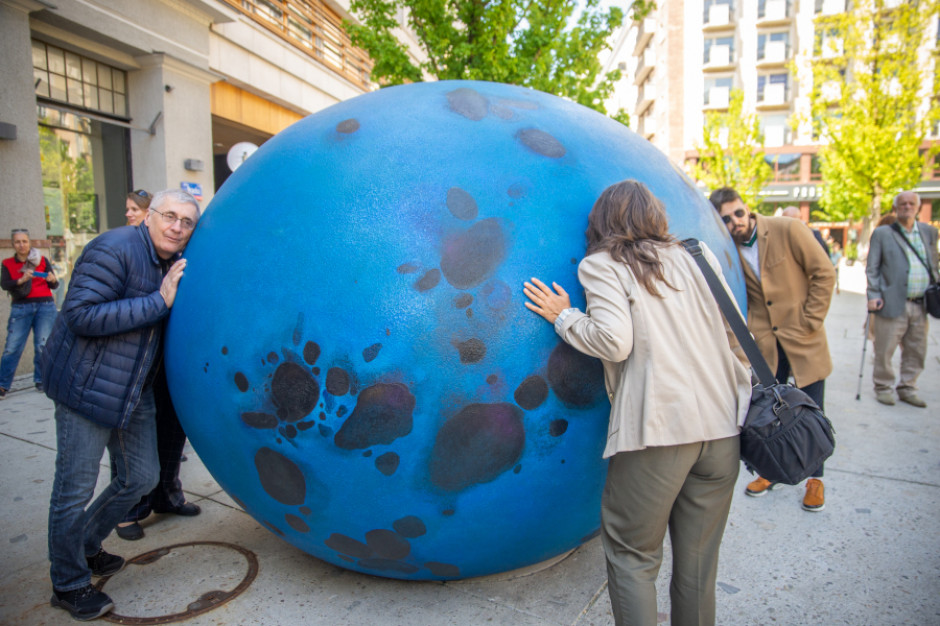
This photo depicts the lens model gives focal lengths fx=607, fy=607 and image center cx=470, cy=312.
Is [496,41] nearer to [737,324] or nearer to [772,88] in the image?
[737,324]

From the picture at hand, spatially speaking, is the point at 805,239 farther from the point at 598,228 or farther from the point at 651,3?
the point at 651,3

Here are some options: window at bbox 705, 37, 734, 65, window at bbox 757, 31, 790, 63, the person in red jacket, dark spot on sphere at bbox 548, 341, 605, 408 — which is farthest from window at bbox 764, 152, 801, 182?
dark spot on sphere at bbox 548, 341, 605, 408

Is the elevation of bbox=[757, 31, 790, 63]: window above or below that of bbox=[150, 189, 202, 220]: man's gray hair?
above

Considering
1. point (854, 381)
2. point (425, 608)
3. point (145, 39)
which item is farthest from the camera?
point (145, 39)

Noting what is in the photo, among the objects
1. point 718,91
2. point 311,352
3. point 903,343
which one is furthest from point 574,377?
point 718,91

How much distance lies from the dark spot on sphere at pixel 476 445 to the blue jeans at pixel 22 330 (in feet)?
19.4

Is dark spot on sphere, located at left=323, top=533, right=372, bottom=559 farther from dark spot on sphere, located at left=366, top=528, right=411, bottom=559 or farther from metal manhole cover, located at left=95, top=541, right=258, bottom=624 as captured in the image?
metal manhole cover, located at left=95, top=541, right=258, bottom=624

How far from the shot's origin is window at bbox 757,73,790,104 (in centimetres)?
3775

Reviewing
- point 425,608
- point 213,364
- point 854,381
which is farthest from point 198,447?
point 854,381

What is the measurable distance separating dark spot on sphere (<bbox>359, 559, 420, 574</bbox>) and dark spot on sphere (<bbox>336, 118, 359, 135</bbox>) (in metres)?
1.85

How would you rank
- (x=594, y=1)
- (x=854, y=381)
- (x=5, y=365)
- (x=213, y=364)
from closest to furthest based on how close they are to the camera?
(x=213, y=364)
(x=5, y=365)
(x=854, y=381)
(x=594, y=1)

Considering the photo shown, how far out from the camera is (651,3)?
11.3m

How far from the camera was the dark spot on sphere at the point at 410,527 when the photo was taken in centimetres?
238

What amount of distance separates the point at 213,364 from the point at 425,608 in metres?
1.43
